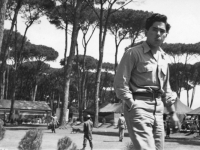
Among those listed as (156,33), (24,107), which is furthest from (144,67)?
(24,107)

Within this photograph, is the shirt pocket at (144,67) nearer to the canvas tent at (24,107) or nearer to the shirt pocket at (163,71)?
the shirt pocket at (163,71)

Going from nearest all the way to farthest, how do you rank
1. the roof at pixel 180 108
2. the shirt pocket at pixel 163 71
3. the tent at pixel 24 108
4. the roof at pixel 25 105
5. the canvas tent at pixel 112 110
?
the shirt pocket at pixel 163 71
the roof at pixel 180 108
the canvas tent at pixel 112 110
the roof at pixel 25 105
the tent at pixel 24 108

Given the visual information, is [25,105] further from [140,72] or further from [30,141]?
[140,72]

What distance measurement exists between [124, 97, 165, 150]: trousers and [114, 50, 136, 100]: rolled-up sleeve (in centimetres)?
10

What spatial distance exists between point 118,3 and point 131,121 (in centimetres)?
2455

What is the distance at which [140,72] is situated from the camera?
253 cm

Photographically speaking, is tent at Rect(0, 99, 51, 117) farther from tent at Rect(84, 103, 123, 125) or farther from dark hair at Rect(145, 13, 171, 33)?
dark hair at Rect(145, 13, 171, 33)

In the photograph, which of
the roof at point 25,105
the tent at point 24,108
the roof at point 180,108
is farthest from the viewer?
the tent at point 24,108

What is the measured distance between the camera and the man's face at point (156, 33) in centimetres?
259

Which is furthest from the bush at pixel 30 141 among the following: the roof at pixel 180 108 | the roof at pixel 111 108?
the roof at pixel 111 108

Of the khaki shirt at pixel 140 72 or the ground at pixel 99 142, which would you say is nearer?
the khaki shirt at pixel 140 72

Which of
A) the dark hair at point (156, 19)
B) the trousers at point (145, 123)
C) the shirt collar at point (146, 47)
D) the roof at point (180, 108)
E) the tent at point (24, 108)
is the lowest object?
the tent at point (24, 108)

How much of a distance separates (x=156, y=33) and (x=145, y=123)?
0.72m

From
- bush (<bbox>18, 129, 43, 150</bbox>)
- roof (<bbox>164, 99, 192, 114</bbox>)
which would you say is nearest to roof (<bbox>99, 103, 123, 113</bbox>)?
roof (<bbox>164, 99, 192, 114</bbox>)
